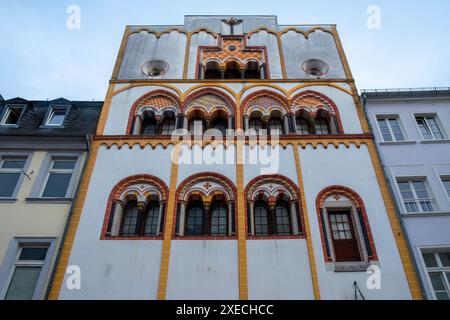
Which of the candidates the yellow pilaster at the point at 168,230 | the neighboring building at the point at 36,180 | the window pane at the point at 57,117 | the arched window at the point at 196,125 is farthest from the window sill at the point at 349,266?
the window pane at the point at 57,117

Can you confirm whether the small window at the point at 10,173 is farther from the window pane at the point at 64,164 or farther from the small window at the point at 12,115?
the small window at the point at 12,115

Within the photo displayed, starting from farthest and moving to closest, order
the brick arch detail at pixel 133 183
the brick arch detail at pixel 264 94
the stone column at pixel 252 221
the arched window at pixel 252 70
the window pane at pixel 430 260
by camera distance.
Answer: the arched window at pixel 252 70
the brick arch detail at pixel 264 94
the brick arch detail at pixel 133 183
the stone column at pixel 252 221
the window pane at pixel 430 260

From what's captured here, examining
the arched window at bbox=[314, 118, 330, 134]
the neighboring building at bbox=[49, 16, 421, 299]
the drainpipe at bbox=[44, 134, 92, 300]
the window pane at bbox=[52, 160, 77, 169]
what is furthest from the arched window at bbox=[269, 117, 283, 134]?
the window pane at bbox=[52, 160, 77, 169]

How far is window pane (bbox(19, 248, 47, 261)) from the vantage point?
13516 millimetres

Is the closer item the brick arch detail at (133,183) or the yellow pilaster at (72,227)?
the yellow pilaster at (72,227)

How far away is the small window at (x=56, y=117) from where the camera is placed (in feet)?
58.7

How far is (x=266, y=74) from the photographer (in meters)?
20.2

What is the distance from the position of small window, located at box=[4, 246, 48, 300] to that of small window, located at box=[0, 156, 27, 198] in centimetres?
285

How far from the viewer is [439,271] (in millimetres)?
13219

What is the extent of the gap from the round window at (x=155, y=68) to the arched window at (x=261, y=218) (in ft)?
32.1

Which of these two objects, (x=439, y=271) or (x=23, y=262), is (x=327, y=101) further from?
(x=23, y=262)

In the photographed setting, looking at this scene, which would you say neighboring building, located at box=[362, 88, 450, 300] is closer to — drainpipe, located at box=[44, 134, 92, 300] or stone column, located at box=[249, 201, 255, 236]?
stone column, located at box=[249, 201, 255, 236]

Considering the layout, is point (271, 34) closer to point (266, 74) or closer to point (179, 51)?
point (266, 74)

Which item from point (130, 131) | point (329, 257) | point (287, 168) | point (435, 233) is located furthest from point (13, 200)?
point (435, 233)
